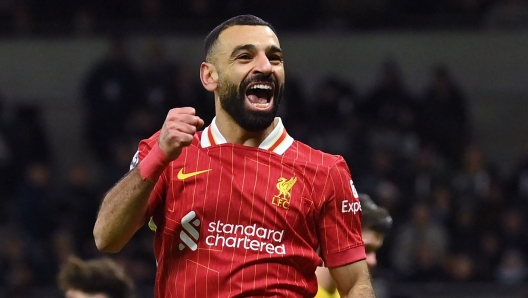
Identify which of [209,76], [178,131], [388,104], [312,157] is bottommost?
[388,104]

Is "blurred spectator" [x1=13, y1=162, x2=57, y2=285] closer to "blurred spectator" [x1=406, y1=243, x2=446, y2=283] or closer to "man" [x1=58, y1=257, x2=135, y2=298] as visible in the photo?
"blurred spectator" [x1=406, y1=243, x2=446, y2=283]

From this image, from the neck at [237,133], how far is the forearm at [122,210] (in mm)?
382

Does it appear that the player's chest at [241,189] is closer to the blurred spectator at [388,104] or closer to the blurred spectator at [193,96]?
the blurred spectator at [193,96]

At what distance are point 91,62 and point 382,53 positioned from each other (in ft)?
11.0

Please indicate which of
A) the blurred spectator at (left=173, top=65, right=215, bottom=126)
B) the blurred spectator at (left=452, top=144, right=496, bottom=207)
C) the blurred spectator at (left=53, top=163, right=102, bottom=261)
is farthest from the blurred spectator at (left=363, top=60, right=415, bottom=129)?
the blurred spectator at (left=53, top=163, right=102, bottom=261)

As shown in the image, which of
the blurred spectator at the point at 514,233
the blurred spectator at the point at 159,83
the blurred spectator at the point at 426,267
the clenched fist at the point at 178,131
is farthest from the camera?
the blurred spectator at the point at 159,83

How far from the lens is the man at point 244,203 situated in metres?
3.31

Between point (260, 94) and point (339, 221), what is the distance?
48cm

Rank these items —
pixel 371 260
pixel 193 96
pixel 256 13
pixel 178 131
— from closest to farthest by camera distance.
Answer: pixel 178 131 → pixel 371 260 → pixel 193 96 → pixel 256 13

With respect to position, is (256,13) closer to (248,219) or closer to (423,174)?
(423,174)

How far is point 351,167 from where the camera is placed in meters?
10.6

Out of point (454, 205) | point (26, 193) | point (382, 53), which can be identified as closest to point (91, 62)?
point (26, 193)

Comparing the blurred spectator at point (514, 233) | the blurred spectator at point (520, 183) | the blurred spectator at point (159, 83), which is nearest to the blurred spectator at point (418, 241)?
the blurred spectator at point (514, 233)

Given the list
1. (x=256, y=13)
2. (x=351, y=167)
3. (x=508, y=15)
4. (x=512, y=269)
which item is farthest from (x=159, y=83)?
(x=508, y=15)
